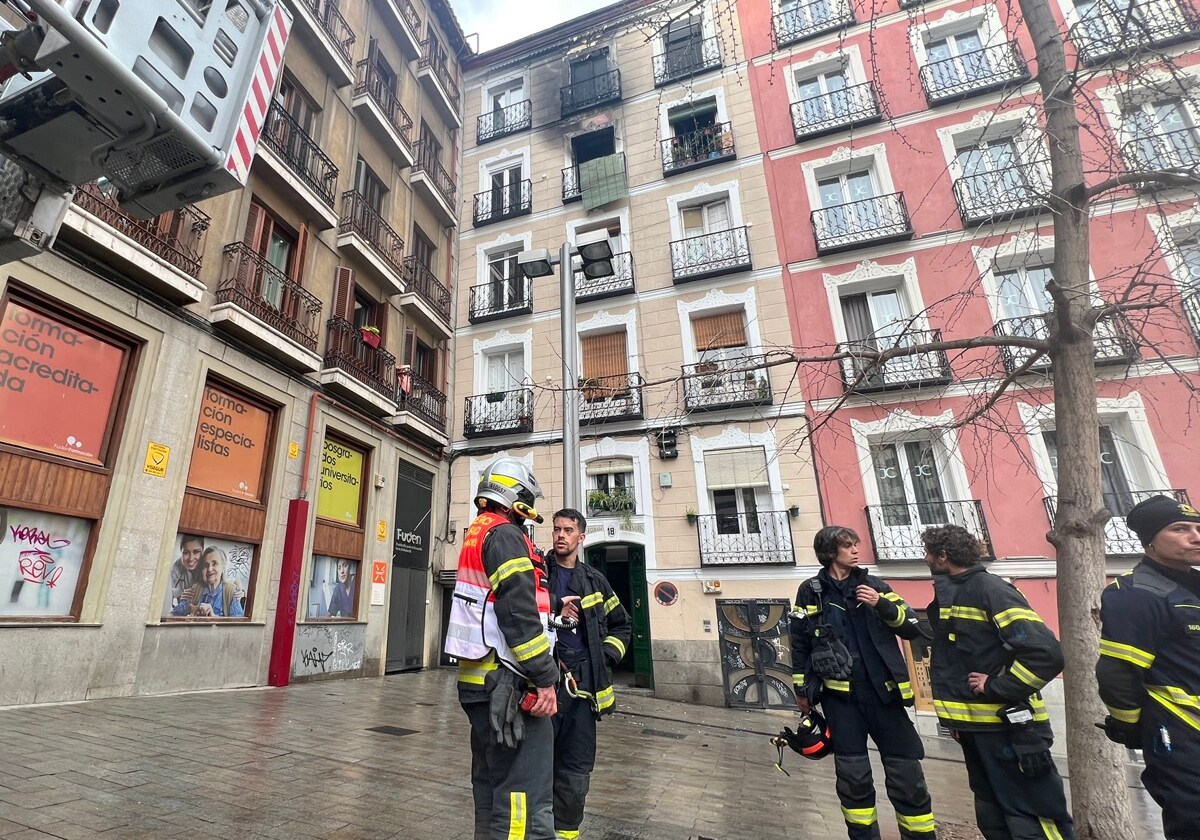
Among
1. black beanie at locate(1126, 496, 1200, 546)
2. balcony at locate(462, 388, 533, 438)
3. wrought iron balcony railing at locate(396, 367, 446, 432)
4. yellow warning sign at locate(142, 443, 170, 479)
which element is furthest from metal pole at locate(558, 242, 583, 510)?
wrought iron balcony railing at locate(396, 367, 446, 432)

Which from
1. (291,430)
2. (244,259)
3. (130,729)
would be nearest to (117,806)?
(130,729)

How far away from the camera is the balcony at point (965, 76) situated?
508 inches

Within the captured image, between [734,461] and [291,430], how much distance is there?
938 cm

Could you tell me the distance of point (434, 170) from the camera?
55.6 feet

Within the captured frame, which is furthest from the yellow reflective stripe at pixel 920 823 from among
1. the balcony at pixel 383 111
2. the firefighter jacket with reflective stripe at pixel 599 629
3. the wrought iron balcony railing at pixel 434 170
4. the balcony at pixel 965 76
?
the wrought iron balcony railing at pixel 434 170

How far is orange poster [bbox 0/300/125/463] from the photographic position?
662 cm

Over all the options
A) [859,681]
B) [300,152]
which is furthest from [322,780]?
[300,152]

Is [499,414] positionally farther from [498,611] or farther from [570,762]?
[498,611]

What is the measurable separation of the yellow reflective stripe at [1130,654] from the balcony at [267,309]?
11.0 m

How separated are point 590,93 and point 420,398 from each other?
11.1 metres

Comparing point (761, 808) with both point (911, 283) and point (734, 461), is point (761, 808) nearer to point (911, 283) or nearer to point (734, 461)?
point (734, 461)

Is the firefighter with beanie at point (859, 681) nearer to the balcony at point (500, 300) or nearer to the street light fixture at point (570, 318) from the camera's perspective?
the street light fixture at point (570, 318)

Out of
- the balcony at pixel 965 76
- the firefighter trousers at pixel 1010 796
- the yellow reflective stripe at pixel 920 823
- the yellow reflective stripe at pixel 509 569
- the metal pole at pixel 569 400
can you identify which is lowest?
the yellow reflective stripe at pixel 920 823

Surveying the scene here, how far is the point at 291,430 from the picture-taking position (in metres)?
10.4
